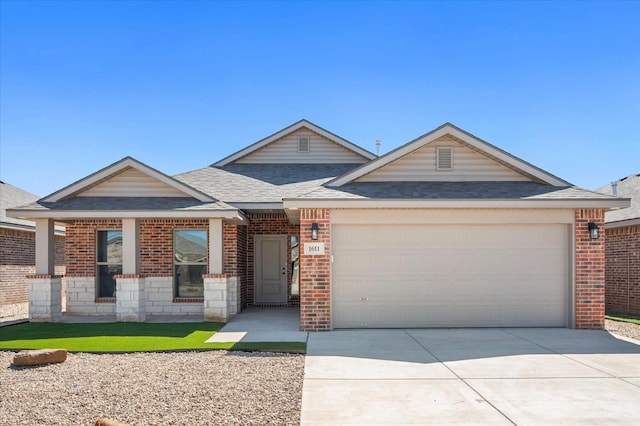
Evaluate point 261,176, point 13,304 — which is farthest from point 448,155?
point 13,304

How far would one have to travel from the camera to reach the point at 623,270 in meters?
15.3

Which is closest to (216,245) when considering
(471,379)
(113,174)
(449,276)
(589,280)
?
(113,174)

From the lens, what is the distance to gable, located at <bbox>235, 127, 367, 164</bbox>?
18375 millimetres

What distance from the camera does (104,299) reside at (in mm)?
14062

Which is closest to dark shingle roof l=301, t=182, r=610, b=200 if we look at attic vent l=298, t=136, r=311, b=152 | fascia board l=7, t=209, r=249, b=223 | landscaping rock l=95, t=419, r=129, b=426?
fascia board l=7, t=209, r=249, b=223

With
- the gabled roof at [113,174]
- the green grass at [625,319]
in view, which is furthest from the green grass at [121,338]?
the green grass at [625,319]

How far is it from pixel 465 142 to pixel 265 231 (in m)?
7.08

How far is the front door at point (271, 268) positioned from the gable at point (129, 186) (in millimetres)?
4145

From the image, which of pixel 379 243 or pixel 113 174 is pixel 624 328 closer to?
pixel 379 243

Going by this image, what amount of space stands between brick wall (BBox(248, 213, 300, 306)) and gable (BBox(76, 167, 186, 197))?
3695 millimetres

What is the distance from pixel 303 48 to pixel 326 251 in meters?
6.94

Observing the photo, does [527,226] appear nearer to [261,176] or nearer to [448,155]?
[448,155]

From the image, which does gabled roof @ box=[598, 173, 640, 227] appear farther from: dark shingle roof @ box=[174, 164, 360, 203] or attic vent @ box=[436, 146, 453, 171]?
dark shingle roof @ box=[174, 164, 360, 203]

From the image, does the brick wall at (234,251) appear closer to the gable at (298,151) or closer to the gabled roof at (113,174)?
the gabled roof at (113,174)
